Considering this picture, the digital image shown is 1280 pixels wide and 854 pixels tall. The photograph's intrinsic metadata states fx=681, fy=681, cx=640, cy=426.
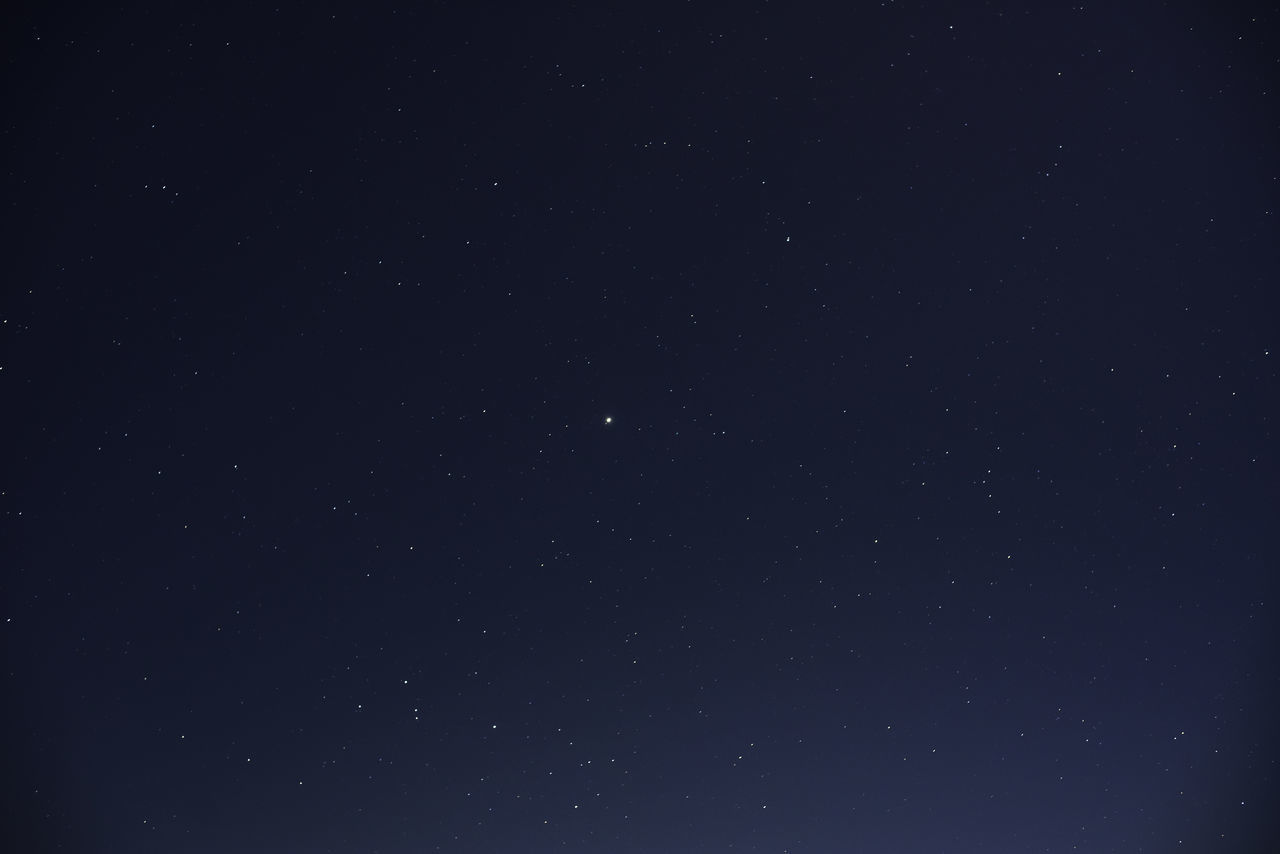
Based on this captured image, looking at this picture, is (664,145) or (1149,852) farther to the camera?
(1149,852)

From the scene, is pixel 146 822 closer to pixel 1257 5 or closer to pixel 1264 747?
pixel 1264 747

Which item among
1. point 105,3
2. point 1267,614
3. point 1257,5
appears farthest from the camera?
point 1267,614

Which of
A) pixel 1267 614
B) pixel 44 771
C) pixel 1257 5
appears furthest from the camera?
pixel 44 771

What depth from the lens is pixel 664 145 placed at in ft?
7.82

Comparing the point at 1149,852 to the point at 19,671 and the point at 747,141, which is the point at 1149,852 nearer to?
the point at 747,141

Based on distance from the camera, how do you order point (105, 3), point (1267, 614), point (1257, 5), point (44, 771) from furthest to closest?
point (44, 771)
point (1267, 614)
point (105, 3)
point (1257, 5)

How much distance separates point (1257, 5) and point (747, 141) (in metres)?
1.59

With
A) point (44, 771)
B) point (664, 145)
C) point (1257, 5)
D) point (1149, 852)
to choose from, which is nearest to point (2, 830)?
point (44, 771)

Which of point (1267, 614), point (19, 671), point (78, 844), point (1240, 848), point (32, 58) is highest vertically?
point (32, 58)

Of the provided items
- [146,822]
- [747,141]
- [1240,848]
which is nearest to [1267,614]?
[1240,848]

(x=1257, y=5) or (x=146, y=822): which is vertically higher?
(x=1257, y=5)

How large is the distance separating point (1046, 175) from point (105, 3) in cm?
321

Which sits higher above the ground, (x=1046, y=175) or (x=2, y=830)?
(x=1046, y=175)

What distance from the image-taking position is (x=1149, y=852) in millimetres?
2543
